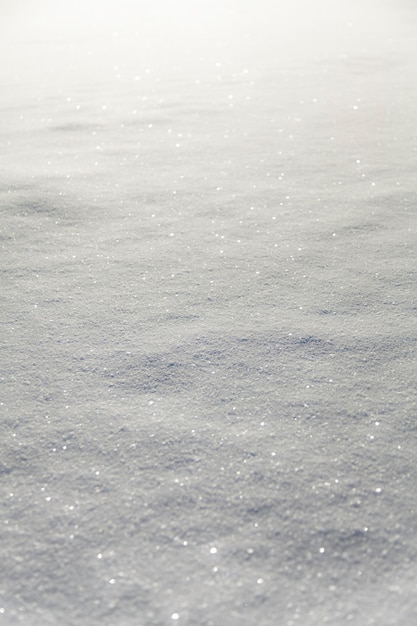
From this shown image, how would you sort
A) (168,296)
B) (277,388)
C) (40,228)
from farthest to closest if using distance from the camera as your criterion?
(40,228) → (168,296) → (277,388)

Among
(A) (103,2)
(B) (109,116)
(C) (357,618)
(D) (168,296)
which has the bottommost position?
(C) (357,618)

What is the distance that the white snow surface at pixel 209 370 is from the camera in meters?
0.75

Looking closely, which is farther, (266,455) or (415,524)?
(266,455)

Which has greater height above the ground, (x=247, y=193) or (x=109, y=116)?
(x=109, y=116)

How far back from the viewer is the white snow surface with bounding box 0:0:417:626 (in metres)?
0.75

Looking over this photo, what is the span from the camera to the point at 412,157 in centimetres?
208

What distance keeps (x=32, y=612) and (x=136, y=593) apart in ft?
0.37

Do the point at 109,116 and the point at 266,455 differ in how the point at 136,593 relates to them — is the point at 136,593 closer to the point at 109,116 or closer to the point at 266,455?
the point at 266,455

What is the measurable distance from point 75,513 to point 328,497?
0.32 meters

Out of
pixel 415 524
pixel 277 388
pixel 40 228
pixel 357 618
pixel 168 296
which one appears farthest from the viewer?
pixel 40 228

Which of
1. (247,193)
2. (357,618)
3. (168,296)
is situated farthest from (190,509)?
(247,193)

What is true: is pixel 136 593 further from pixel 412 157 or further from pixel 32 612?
pixel 412 157

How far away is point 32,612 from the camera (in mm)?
710

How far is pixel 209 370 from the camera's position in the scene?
1099 mm
